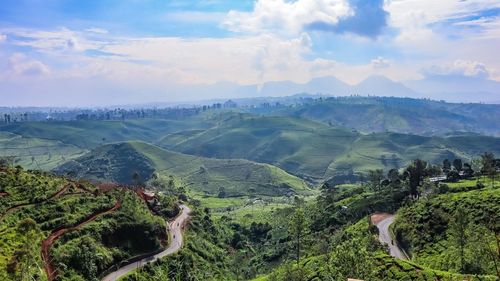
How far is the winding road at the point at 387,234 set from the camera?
110 meters

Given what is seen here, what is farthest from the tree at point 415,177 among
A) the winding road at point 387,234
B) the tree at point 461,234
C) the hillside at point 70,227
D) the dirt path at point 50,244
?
the dirt path at point 50,244

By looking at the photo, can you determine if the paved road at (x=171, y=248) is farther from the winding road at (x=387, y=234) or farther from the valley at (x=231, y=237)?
the winding road at (x=387, y=234)

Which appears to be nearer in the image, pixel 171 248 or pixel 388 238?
pixel 171 248

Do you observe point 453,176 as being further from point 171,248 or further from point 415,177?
point 171,248

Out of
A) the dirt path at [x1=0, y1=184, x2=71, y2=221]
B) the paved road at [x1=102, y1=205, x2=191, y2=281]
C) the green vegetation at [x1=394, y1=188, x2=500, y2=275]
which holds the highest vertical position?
the dirt path at [x1=0, y1=184, x2=71, y2=221]

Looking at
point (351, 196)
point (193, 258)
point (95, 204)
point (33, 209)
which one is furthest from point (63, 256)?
point (351, 196)

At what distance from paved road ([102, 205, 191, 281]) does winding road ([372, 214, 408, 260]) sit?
53.2 metres

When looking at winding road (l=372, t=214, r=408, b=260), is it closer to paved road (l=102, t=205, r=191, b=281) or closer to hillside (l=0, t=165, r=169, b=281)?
paved road (l=102, t=205, r=191, b=281)

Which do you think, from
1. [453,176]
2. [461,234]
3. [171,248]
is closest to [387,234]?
[461,234]

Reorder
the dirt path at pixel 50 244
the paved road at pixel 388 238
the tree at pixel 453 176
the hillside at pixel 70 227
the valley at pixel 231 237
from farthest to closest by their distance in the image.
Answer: the tree at pixel 453 176 → the paved road at pixel 388 238 → the hillside at pixel 70 227 → the dirt path at pixel 50 244 → the valley at pixel 231 237

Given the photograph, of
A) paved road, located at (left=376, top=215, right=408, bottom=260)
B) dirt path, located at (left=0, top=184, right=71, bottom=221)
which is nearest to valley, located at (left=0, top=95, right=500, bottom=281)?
dirt path, located at (left=0, top=184, right=71, bottom=221)

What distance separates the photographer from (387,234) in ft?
414

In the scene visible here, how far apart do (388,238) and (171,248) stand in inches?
2260

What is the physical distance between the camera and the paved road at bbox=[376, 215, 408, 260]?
10964 centimetres
